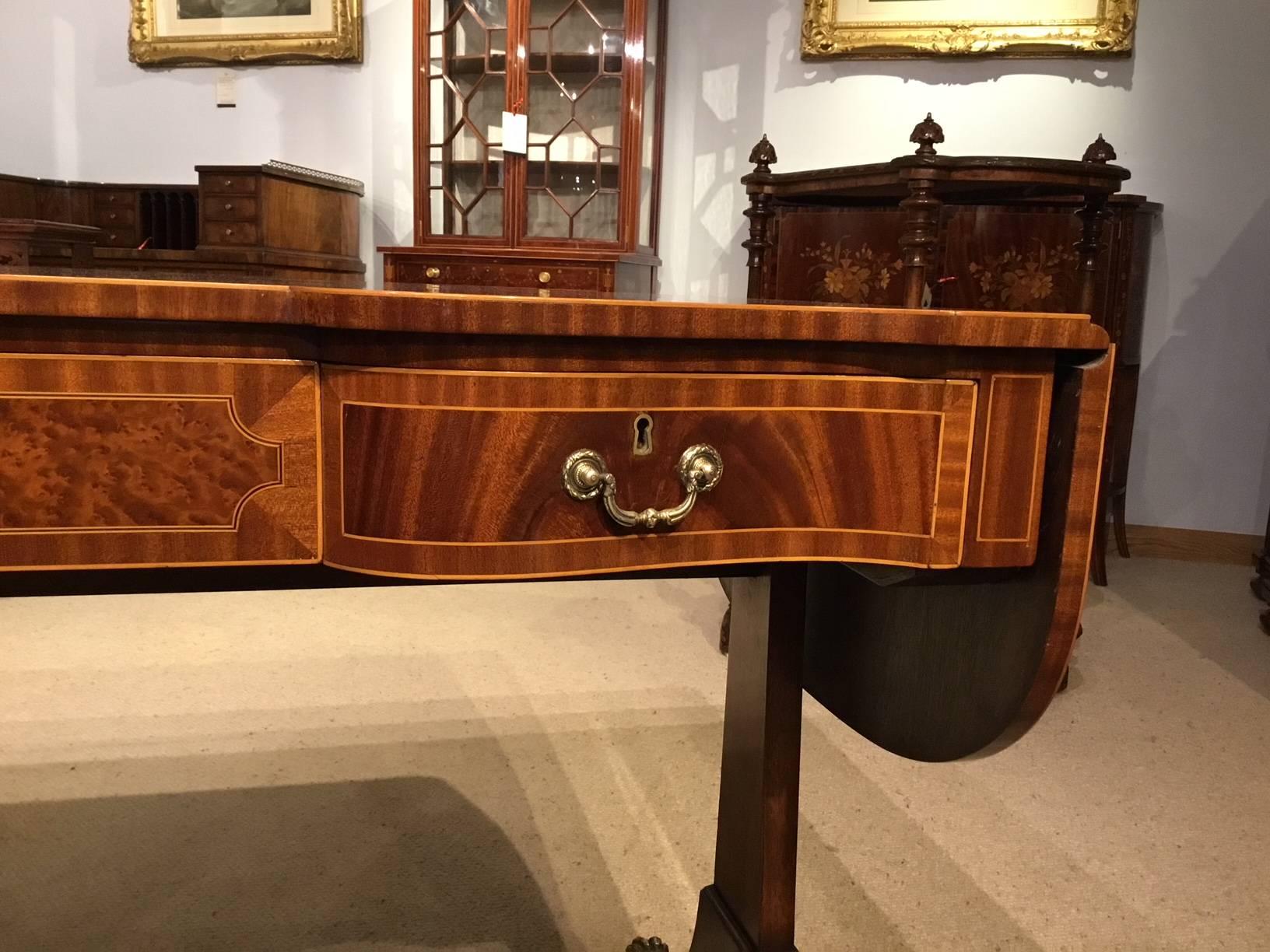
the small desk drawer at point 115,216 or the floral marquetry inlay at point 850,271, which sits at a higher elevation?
the small desk drawer at point 115,216

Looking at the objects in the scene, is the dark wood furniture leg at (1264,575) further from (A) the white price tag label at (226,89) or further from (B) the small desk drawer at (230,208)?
(A) the white price tag label at (226,89)

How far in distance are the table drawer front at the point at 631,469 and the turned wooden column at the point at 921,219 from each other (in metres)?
1.72

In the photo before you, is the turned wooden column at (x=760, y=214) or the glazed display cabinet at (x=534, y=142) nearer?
the turned wooden column at (x=760, y=214)

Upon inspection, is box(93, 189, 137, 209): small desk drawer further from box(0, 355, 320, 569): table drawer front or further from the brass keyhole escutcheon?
the brass keyhole escutcheon

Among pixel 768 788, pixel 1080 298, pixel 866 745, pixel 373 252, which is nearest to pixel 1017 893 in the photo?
pixel 866 745

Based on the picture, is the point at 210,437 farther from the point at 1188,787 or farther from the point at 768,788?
the point at 1188,787

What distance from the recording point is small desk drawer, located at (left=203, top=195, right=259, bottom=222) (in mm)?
3457

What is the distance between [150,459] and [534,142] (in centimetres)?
304

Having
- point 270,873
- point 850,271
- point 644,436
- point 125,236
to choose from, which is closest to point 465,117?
point 125,236

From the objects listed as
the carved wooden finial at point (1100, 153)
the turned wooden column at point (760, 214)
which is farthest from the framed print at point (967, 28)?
the carved wooden finial at point (1100, 153)

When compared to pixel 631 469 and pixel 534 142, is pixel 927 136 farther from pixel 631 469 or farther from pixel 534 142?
pixel 631 469

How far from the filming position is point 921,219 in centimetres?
231

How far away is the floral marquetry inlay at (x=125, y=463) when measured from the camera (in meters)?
0.62

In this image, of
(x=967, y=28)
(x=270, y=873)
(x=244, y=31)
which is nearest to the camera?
(x=270, y=873)
